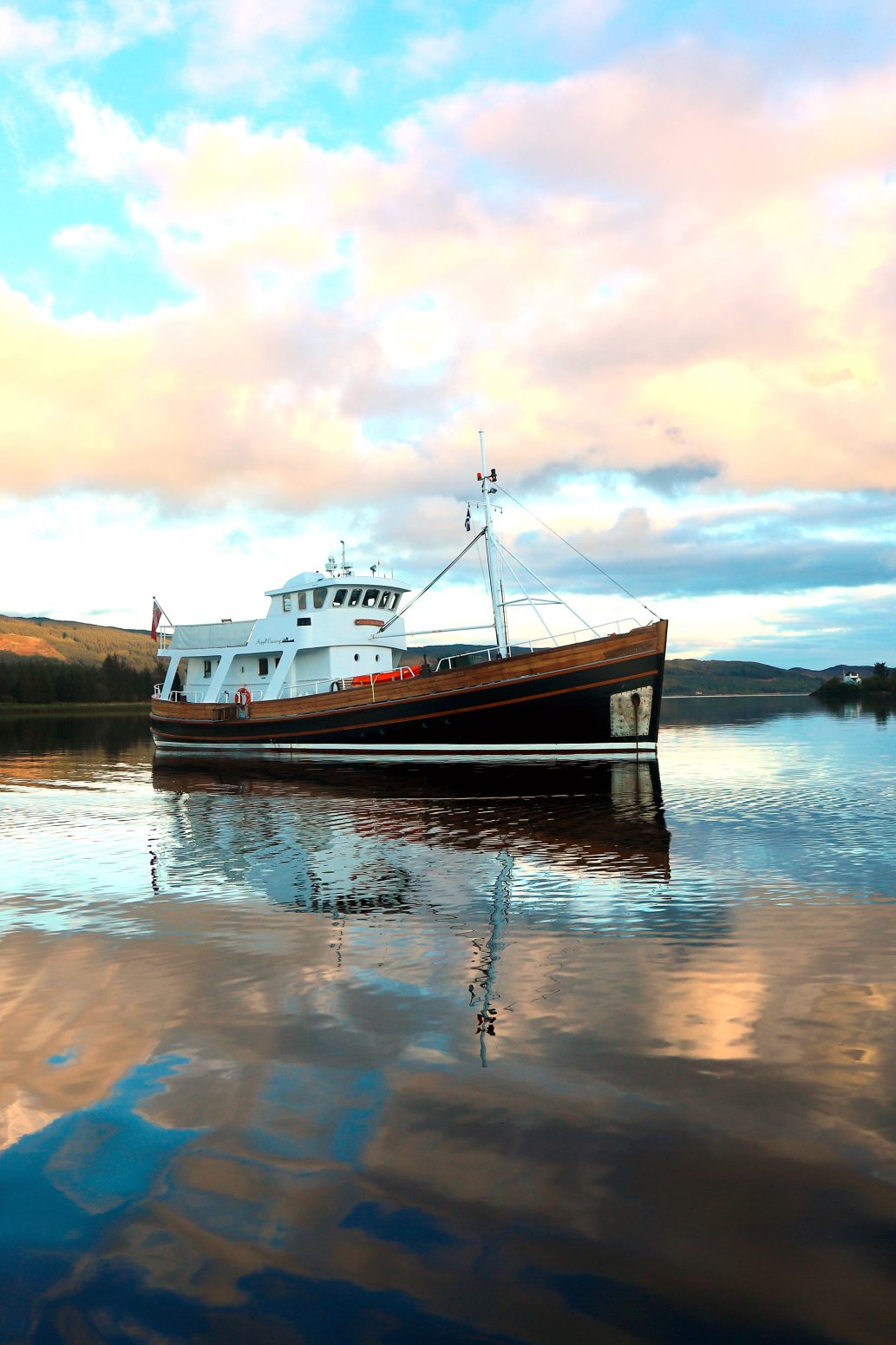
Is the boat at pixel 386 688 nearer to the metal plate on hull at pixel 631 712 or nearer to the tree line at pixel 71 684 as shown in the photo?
the metal plate on hull at pixel 631 712

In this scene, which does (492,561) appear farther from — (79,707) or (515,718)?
(79,707)

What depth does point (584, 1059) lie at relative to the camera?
6727 millimetres

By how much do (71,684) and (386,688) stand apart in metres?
149

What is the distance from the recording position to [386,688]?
3378 cm

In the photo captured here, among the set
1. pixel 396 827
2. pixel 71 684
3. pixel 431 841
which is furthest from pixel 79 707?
pixel 431 841

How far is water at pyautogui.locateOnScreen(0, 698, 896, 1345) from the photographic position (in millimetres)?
4227

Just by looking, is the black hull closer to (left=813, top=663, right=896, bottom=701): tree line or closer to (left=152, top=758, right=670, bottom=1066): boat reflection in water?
(left=152, top=758, right=670, bottom=1066): boat reflection in water

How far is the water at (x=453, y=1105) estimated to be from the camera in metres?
4.23

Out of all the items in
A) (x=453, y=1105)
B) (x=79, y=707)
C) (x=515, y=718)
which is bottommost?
(x=453, y=1105)

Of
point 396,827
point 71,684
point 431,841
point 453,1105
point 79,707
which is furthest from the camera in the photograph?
point 71,684

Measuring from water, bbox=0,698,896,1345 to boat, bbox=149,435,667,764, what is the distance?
16615mm

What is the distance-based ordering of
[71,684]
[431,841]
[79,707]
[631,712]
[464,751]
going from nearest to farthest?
1. [431,841]
2. [631,712]
3. [464,751]
4. [79,707]
5. [71,684]

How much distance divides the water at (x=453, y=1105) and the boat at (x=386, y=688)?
16.6 m

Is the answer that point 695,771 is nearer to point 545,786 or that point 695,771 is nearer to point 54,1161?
point 545,786
